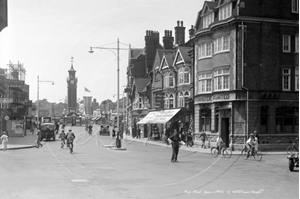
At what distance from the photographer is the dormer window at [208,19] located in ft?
135

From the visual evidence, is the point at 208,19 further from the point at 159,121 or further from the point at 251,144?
the point at 251,144

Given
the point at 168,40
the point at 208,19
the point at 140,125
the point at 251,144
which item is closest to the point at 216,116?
the point at 208,19

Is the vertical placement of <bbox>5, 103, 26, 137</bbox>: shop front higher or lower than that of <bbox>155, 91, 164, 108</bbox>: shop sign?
lower

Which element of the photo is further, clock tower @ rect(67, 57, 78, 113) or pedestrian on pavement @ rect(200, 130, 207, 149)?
clock tower @ rect(67, 57, 78, 113)

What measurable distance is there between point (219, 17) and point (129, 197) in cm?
3002

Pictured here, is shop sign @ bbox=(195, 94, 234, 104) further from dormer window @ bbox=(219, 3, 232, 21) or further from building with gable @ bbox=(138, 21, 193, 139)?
dormer window @ bbox=(219, 3, 232, 21)

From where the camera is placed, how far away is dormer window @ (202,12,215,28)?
41.3 meters

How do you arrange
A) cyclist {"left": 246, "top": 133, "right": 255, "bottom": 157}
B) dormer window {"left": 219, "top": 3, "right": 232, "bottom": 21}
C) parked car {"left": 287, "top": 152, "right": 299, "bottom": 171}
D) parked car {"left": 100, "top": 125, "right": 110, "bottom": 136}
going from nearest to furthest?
1. parked car {"left": 287, "top": 152, "right": 299, "bottom": 171}
2. cyclist {"left": 246, "top": 133, "right": 255, "bottom": 157}
3. dormer window {"left": 219, "top": 3, "right": 232, "bottom": 21}
4. parked car {"left": 100, "top": 125, "right": 110, "bottom": 136}

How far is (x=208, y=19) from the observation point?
42344mm

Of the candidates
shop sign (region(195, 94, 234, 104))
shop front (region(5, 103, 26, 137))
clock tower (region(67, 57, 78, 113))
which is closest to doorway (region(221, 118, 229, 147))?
shop sign (region(195, 94, 234, 104))

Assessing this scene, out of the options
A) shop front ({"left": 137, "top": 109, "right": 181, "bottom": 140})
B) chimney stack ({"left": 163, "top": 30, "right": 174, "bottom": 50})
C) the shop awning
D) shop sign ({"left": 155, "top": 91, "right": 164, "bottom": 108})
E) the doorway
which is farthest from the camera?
chimney stack ({"left": 163, "top": 30, "right": 174, "bottom": 50})

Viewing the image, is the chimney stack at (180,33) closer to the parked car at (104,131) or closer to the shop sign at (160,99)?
the shop sign at (160,99)

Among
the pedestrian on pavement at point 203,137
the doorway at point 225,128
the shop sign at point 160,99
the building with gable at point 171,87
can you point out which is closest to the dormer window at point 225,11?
the doorway at point 225,128

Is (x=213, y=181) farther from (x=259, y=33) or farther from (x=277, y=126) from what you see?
(x=259, y=33)
